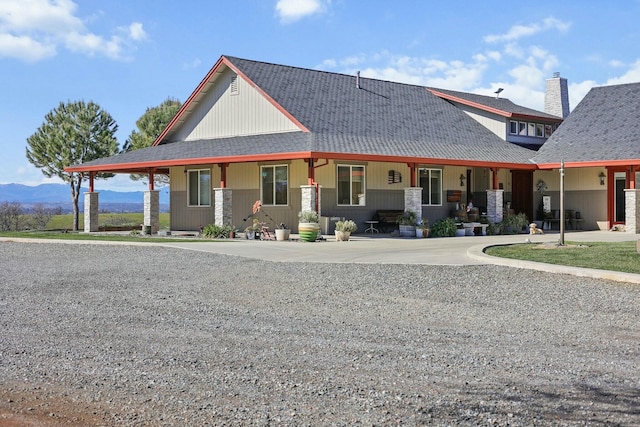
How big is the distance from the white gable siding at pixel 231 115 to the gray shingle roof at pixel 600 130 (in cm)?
1088

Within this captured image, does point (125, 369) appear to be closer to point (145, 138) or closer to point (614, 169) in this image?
point (614, 169)

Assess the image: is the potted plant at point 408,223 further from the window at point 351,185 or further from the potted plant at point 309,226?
the potted plant at point 309,226

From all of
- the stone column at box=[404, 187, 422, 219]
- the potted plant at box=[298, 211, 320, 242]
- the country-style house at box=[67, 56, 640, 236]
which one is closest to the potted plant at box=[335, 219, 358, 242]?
the potted plant at box=[298, 211, 320, 242]

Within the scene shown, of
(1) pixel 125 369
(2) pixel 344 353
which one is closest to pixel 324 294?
(2) pixel 344 353

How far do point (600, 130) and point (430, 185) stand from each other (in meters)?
7.78

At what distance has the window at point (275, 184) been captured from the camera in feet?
83.1

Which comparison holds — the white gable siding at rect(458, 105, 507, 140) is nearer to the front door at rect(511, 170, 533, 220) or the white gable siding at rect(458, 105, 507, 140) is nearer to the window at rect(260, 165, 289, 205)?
the front door at rect(511, 170, 533, 220)

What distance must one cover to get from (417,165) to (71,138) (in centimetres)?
2505

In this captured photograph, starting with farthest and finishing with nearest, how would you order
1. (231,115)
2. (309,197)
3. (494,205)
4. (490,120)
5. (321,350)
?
1. (490,120)
2. (231,115)
3. (494,205)
4. (309,197)
5. (321,350)

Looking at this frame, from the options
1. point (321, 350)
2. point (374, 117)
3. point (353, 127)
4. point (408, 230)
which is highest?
point (374, 117)

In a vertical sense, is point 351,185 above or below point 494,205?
above

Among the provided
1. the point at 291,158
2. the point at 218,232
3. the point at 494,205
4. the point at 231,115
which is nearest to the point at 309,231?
the point at 291,158

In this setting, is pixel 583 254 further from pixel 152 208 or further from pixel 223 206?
pixel 152 208

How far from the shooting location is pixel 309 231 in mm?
21516
